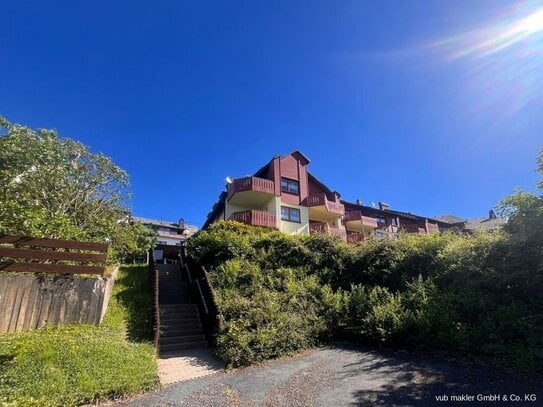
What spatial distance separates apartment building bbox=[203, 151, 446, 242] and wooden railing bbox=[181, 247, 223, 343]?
299 inches

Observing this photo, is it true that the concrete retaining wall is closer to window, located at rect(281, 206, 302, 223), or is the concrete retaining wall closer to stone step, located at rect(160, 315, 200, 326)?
stone step, located at rect(160, 315, 200, 326)

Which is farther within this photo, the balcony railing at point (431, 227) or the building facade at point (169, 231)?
the building facade at point (169, 231)

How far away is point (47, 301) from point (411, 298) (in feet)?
38.3

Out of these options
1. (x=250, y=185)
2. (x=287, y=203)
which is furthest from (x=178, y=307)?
(x=287, y=203)

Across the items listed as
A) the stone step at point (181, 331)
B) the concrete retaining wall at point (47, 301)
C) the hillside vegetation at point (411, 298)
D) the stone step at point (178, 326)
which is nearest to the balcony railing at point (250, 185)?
the hillside vegetation at point (411, 298)

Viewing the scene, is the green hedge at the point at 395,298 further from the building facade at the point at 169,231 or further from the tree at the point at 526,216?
the building facade at the point at 169,231

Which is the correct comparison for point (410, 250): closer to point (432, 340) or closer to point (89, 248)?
point (432, 340)

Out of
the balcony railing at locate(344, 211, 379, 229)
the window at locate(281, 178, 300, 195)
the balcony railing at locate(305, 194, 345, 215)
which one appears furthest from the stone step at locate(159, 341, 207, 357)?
the balcony railing at locate(344, 211, 379, 229)

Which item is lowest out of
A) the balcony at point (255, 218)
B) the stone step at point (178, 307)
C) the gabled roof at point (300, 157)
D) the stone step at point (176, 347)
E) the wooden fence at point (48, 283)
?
the stone step at point (176, 347)

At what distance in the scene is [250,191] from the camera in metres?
24.2

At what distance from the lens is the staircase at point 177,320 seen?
10547 mm

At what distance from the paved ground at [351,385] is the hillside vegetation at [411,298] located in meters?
0.86

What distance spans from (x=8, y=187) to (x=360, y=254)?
598 inches

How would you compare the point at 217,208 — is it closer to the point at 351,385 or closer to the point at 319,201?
the point at 319,201
